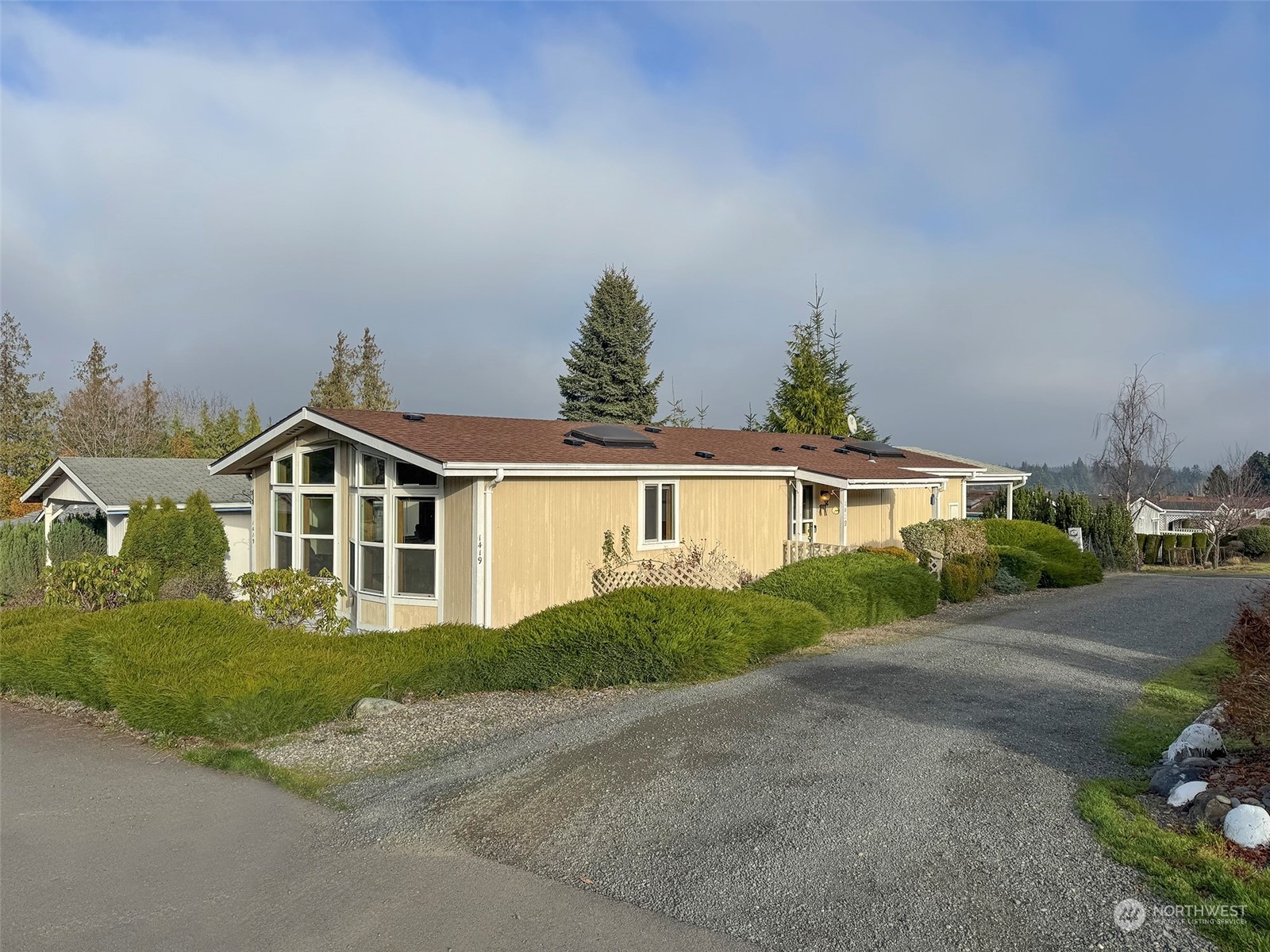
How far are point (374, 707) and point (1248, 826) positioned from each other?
7.23 m

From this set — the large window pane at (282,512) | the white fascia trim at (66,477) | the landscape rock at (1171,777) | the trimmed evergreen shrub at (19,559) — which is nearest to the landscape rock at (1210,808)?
the landscape rock at (1171,777)

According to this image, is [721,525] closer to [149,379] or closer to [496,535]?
[496,535]

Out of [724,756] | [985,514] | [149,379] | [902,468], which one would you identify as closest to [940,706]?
[724,756]

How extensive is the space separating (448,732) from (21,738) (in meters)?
4.44

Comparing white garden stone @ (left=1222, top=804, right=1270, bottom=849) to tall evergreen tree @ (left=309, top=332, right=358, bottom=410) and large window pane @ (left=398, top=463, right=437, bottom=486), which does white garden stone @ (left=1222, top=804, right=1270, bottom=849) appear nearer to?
large window pane @ (left=398, top=463, right=437, bottom=486)

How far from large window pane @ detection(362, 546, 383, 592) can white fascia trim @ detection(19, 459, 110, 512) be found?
7491mm

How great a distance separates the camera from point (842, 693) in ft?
29.2

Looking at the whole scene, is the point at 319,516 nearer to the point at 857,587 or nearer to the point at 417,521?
the point at 417,521

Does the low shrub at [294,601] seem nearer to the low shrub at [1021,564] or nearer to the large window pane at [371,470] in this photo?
the large window pane at [371,470]

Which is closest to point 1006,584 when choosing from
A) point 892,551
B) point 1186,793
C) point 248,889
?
point 892,551

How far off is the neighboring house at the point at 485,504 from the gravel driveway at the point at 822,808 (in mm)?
4106

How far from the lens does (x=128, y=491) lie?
18219mm

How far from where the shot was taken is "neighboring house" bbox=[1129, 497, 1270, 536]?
29.0 meters

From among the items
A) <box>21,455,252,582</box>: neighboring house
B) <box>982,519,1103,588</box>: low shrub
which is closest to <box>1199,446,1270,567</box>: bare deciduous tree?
<box>982,519,1103,588</box>: low shrub
